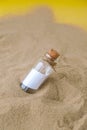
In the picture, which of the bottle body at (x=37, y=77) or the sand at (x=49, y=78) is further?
the bottle body at (x=37, y=77)

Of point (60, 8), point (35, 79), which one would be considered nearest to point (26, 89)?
point (35, 79)

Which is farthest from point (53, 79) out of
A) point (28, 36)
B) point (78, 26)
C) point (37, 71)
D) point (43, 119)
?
point (78, 26)

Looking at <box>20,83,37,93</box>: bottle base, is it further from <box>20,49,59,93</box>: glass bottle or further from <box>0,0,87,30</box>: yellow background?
<box>0,0,87,30</box>: yellow background

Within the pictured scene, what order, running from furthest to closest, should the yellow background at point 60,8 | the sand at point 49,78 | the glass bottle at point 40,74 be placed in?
1. the yellow background at point 60,8
2. the glass bottle at point 40,74
3. the sand at point 49,78

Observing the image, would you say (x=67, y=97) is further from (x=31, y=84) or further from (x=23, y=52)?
(x=23, y=52)

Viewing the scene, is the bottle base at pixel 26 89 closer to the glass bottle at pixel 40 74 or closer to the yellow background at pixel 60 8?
the glass bottle at pixel 40 74

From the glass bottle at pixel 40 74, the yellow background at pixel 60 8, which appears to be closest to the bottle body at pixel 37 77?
the glass bottle at pixel 40 74

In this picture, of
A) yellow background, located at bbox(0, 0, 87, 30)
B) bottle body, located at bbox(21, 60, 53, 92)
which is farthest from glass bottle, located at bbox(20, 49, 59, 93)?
yellow background, located at bbox(0, 0, 87, 30)
